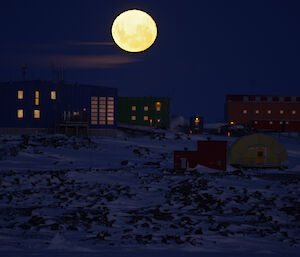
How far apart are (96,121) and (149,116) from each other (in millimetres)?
31812

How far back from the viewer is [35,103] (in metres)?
44.9

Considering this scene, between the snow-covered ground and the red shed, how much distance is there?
1.58 feet

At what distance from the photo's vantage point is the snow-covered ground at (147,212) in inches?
331

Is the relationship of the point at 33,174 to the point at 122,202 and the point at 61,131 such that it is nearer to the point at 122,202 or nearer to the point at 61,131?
the point at 122,202

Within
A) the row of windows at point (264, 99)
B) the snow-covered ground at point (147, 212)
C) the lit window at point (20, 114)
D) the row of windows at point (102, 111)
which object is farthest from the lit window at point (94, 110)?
the row of windows at point (264, 99)

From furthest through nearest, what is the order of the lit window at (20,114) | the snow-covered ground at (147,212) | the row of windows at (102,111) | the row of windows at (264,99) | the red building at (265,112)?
the row of windows at (264,99), the red building at (265,112), the row of windows at (102,111), the lit window at (20,114), the snow-covered ground at (147,212)

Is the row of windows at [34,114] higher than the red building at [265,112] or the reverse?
the reverse

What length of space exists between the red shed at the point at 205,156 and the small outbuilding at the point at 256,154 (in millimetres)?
2075

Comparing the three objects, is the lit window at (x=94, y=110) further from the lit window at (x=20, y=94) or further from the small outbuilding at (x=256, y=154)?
the small outbuilding at (x=256, y=154)

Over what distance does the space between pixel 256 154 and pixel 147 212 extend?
1372cm

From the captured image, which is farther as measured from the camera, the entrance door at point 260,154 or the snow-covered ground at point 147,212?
the entrance door at point 260,154

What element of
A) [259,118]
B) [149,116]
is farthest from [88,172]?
[259,118]

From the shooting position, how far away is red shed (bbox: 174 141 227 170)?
72.0ft

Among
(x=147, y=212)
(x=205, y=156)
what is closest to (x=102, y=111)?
(x=205, y=156)
